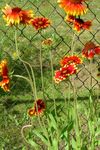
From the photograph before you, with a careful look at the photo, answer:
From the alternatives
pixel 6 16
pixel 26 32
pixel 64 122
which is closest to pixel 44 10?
pixel 26 32

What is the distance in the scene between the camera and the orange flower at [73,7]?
1.60m

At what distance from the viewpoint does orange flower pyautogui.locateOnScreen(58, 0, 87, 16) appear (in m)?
1.60

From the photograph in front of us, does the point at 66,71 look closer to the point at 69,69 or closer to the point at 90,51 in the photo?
the point at 69,69

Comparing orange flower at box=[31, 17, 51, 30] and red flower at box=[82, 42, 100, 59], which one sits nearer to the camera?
orange flower at box=[31, 17, 51, 30]

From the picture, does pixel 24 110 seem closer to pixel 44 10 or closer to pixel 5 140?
pixel 5 140

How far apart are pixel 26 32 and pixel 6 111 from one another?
4.77ft

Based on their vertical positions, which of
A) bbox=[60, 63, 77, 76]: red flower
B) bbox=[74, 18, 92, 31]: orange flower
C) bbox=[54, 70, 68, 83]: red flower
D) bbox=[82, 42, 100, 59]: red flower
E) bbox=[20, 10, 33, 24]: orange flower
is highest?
bbox=[20, 10, 33, 24]: orange flower

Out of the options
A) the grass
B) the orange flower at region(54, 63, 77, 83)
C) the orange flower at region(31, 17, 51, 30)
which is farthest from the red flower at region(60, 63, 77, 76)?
the grass

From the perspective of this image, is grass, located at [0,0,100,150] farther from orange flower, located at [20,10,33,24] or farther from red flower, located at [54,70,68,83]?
orange flower, located at [20,10,33,24]

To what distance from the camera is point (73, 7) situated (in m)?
1.60

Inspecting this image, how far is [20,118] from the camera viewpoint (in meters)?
2.92

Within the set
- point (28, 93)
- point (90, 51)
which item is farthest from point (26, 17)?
point (28, 93)

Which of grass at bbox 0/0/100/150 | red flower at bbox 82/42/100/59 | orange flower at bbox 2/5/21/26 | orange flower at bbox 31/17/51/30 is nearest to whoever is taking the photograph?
orange flower at bbox 2/5/21/26

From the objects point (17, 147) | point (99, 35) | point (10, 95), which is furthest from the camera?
point (99, 35)
